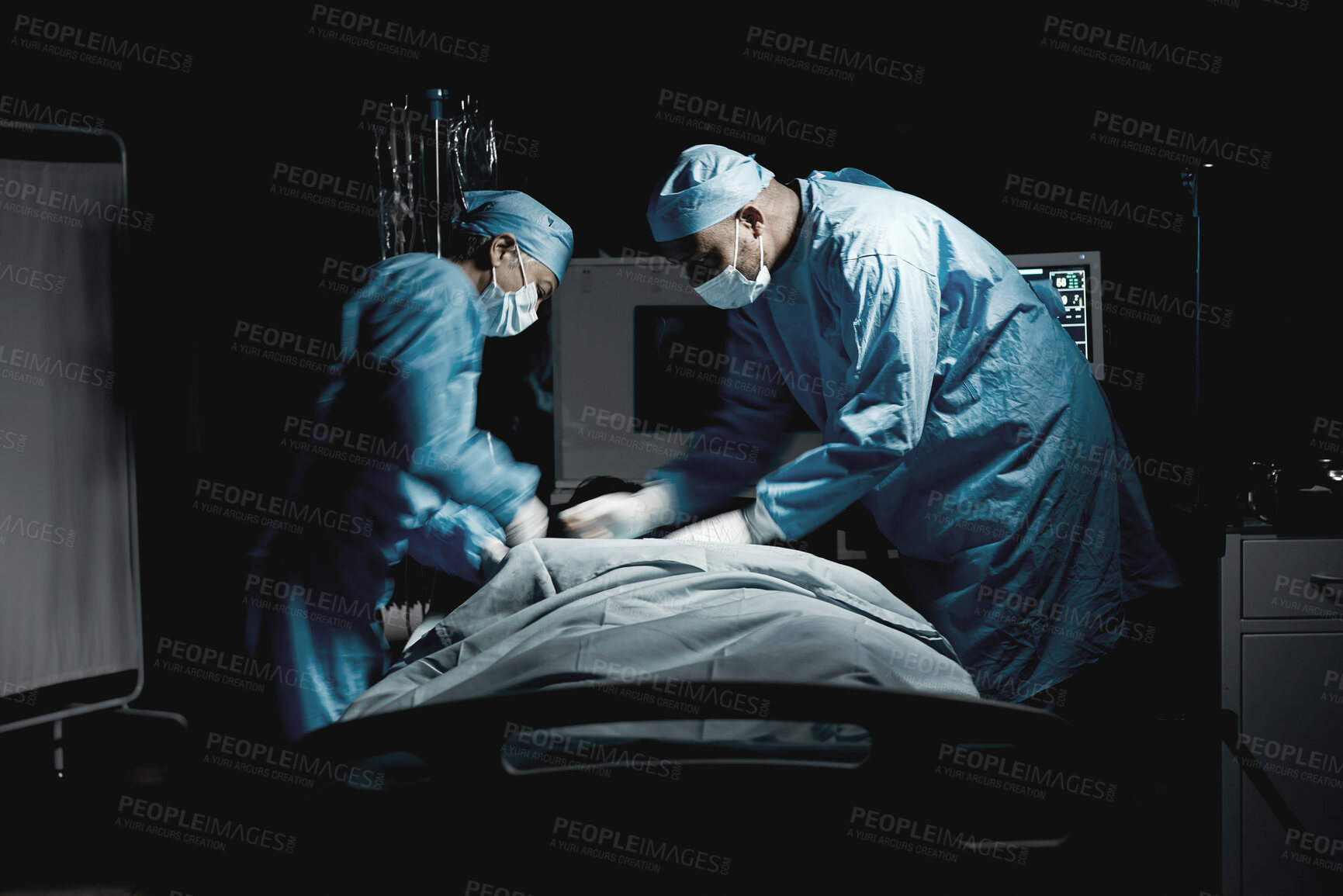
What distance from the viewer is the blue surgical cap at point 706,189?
1681 mm

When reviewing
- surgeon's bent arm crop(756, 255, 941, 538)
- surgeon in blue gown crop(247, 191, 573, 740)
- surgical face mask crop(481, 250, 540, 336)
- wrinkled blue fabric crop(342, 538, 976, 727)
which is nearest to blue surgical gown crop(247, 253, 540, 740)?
surgeon in blue gown crop(247, 191, 573, 740)

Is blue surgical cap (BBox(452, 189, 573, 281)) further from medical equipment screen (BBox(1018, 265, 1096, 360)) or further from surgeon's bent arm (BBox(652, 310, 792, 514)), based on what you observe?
medical equipment screen (BBox(1018, 265, 1096, 360))

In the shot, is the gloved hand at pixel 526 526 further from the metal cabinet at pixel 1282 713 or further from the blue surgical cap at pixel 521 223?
the metal cabinet at pixel 1282 713

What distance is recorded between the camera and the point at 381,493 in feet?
5.89

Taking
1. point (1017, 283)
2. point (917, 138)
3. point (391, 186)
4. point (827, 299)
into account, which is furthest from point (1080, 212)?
point (391, 186)

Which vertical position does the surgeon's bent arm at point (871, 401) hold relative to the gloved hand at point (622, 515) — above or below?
above

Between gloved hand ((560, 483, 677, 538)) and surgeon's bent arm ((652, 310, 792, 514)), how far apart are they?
0.64 ft

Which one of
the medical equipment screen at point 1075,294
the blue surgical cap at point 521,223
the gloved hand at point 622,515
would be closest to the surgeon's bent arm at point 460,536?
the gloved hand at point 622,515

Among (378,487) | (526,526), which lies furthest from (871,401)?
(378,487)

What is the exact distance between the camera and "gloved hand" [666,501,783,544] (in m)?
1.47

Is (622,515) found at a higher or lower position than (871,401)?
lower

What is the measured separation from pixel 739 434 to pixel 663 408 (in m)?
0.29

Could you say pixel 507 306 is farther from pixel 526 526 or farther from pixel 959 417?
pixel 959 417

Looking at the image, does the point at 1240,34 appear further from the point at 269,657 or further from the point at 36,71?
the point at 36,71
